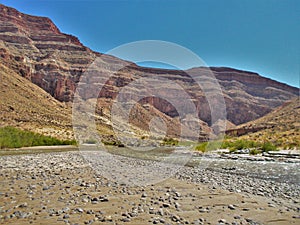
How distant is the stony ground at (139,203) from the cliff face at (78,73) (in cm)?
7703

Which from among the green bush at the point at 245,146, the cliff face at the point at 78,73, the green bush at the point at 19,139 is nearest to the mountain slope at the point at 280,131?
the green bush at the point at 245,146

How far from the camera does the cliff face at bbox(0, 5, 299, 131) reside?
8544 cm

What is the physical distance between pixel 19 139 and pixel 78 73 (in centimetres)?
6977

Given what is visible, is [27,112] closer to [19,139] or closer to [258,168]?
[19,139]

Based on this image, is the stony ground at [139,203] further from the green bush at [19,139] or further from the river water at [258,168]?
the green bush at [19,139]

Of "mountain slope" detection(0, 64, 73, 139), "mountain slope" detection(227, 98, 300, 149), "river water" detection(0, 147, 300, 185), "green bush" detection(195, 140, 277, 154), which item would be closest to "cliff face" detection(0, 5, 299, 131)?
"mountain slope" detection(0, 64, 73, 139)

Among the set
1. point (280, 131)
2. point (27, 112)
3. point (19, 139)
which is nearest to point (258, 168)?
point (19, 139)

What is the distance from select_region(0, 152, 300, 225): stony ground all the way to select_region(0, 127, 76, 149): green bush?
21622 millimetres

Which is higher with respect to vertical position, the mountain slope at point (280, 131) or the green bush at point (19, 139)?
the mountain slope at point (280, 131)

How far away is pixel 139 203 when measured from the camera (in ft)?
21.1

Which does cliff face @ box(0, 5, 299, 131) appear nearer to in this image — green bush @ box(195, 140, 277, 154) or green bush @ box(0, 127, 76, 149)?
green bush @ box(0, 127, 76, 149)

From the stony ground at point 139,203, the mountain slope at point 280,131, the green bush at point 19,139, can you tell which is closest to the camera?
the stony ground at point 139,203

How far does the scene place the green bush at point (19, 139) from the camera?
2852 centimetres

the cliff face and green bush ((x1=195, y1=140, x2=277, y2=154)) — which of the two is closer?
green bush ((x1=195, y1=140, x2=277, y2=154))
